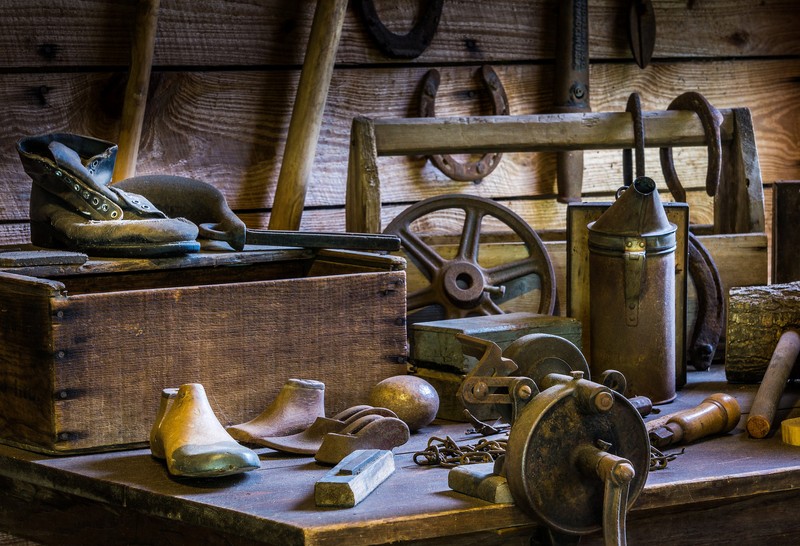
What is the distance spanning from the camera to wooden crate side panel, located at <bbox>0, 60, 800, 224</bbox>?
9.14 feet

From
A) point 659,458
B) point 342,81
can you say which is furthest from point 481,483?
point 342,81

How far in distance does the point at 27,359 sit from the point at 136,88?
0.90 metres

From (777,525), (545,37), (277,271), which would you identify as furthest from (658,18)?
(777,525)

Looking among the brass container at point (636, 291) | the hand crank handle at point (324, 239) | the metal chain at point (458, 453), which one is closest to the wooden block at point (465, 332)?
the brass container at point (636, 291)

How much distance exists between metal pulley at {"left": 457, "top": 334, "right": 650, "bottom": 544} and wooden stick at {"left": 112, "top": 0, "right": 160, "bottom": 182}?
1292 mm

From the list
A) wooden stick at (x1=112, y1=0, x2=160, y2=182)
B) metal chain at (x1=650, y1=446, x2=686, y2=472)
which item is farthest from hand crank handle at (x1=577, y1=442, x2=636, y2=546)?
wooden stick at (x1=112, y1=0, x2=160, y2=182)

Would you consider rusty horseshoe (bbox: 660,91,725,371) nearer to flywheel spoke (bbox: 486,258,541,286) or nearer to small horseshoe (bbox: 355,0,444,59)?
flywheel spoke (bbox: 486,258,541,286)

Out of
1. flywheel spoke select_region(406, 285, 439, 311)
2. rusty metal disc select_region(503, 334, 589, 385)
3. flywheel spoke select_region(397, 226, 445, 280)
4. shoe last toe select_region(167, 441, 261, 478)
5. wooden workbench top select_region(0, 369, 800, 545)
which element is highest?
flywheel spoke select_region(397, 226, 445, 280)

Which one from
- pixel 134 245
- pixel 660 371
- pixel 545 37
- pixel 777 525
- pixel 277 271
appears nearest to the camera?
pixel 777 525

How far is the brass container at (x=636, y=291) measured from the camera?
91.5 inches

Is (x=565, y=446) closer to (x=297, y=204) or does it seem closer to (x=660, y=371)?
(x=660, y=371)

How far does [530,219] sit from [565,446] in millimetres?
1723

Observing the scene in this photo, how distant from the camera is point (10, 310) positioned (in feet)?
6.72

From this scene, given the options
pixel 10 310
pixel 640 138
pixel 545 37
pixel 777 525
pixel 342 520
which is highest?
pixel 545 37
